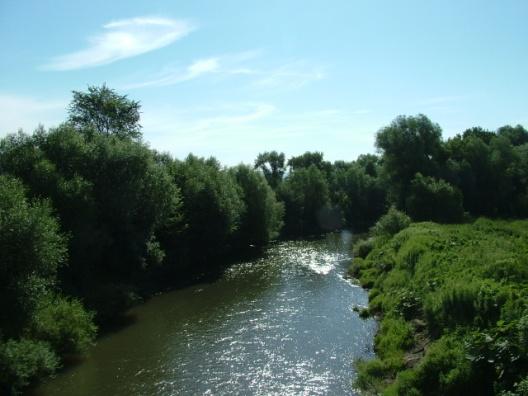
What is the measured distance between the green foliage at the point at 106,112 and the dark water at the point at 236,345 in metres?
24.5

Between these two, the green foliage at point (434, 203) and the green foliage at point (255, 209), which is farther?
the green foliage at point (434, 203)

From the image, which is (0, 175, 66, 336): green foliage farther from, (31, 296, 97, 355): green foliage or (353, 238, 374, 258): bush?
(353, 238, 374, 258): bush

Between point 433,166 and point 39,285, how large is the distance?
65.2m

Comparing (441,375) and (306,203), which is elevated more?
(306,203)

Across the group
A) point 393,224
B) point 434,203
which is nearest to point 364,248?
point 393,224

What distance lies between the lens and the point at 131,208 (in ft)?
117

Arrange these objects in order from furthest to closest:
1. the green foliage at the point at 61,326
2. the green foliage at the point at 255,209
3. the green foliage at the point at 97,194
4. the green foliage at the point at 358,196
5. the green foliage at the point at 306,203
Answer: the green foliage at the point at 358,196 < the green foliage at the point at 306,203 < the green foliage at the point at 255,209 < the green foliage at the point at 97,194 < the green foliage at the point at 61,326

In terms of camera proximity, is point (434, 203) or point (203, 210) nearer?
point (203, 210)

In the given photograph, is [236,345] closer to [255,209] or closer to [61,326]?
[61,326]

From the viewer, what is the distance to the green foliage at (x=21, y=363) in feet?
59.3

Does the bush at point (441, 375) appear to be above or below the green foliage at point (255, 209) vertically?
below

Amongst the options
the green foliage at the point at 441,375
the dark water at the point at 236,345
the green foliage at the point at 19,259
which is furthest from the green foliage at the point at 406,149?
the green foliage at the point at 19,259

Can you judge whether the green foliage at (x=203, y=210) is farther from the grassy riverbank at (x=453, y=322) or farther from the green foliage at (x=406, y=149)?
the green foliage at (x=406, y=149)

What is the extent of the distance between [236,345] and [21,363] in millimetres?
10735
